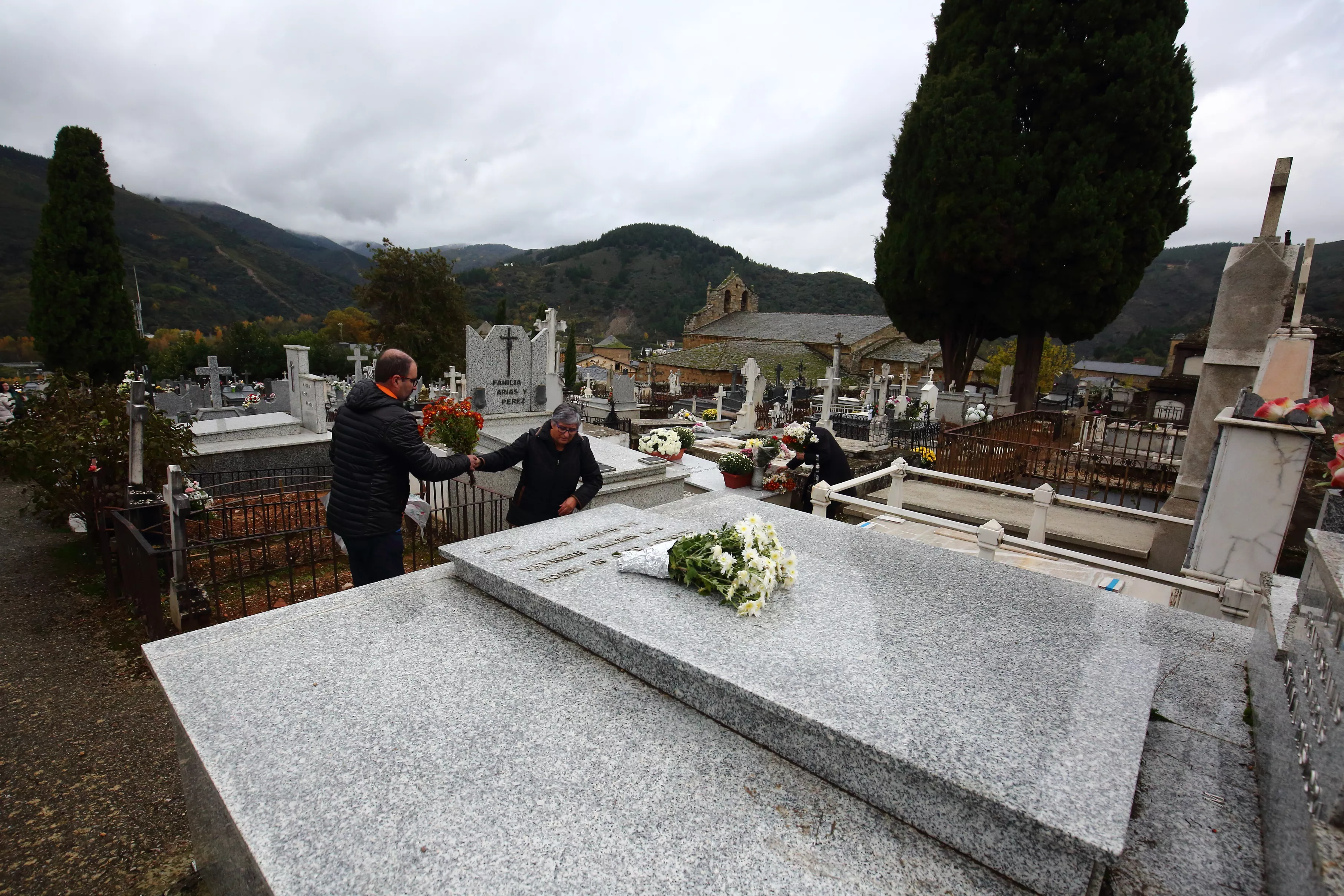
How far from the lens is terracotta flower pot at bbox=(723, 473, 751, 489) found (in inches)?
328

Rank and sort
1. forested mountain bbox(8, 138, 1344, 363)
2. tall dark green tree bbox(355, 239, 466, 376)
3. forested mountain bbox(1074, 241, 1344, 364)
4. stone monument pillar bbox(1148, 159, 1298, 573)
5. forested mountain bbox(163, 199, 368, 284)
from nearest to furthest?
stone monument pillar bbox(1148, 159, 1298, 573) → tall dark green tree bbox(355, 239, 466, 376) → forested mountain bbox(8, 138, 1344, 363) → forested mountain bbox(1074, 241, 1344, 364) → forested mountain bbox(163, 199, 368, 284)

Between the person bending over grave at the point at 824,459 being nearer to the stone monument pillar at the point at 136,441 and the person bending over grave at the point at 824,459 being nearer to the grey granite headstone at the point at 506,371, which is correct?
the grey granite headstone at the point at 506,371

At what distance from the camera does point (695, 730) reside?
217 centimetres

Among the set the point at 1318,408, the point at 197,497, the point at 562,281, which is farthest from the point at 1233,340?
the point at 562,281

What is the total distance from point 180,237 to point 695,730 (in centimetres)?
9086

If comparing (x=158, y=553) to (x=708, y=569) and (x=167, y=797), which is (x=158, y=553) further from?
(x=708, y=569)

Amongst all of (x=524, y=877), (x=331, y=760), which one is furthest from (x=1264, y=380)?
(x=331, y=760)

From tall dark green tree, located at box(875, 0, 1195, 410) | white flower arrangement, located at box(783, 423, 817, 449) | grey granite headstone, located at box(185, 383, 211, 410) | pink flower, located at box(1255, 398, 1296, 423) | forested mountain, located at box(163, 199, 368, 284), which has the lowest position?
grey granite headstone, located at box(185, 383, 211, 410)

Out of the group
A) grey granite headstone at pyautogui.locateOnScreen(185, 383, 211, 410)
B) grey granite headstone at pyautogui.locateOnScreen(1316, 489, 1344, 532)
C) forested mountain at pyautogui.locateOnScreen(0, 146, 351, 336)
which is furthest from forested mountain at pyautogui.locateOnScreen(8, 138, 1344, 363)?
grey granite headstone at pyautogui.locateOnScreen(1316, 489, 1344, 532)

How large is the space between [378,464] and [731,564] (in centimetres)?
208

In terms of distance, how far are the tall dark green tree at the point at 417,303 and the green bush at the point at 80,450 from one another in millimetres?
23163

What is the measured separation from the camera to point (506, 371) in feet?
27.3

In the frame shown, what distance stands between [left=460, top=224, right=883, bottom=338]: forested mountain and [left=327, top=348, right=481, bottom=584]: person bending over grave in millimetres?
79850

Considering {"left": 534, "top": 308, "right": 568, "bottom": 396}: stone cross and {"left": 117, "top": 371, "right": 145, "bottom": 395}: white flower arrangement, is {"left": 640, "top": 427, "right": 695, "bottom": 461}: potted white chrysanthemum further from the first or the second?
{"left": 117, "top": 371, "right": 145, "bottom": 395}: white flower arrangement
